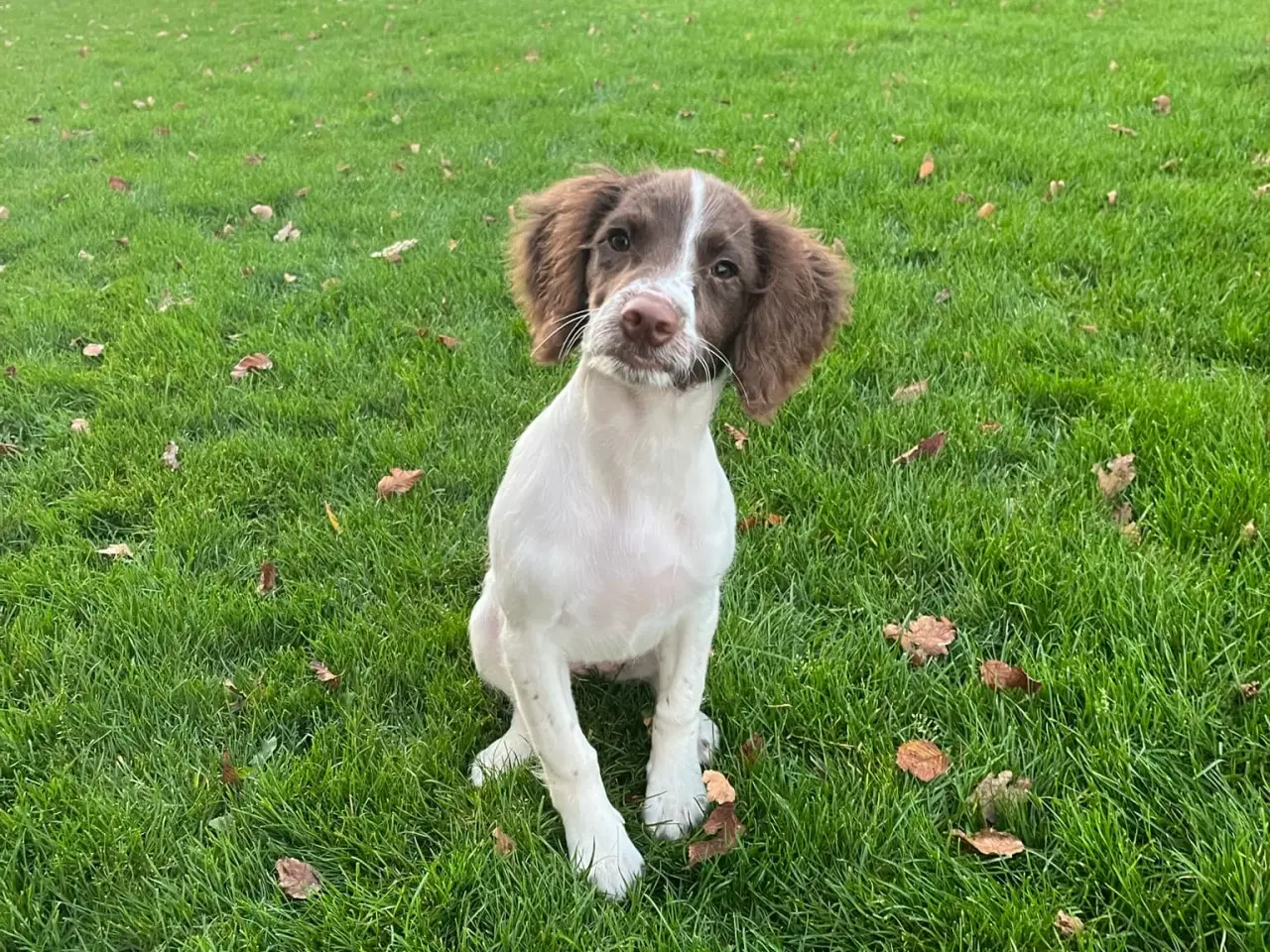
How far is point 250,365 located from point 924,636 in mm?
3245

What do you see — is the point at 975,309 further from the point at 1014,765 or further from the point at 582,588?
the point at 582,588

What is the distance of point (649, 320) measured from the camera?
1865mm

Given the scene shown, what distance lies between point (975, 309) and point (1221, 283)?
41.8 inches

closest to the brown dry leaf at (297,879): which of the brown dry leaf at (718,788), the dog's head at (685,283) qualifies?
the brown dry leaf at (718,788)

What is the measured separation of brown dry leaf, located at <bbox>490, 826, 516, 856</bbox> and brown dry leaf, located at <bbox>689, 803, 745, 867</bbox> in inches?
16.1

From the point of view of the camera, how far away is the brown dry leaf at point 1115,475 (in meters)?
3.00

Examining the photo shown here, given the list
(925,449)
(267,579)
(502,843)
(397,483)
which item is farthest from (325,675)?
(925,449)

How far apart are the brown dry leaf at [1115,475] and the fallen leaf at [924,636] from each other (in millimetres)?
845

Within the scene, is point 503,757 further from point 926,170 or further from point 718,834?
point 926,170

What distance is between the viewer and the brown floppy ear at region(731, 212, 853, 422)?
227cm

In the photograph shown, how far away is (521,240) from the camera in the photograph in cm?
259

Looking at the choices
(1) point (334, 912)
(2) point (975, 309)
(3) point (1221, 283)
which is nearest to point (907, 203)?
(2) point (975, 309)

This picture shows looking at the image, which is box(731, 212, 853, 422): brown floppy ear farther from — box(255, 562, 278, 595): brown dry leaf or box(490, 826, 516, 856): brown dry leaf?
box(255, 562, 278, 595): brown dry leaf

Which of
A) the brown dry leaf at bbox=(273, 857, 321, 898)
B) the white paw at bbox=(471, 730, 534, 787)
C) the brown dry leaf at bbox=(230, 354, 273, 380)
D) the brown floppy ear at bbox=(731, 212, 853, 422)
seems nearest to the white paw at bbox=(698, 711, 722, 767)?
the white paw at bbox=(471, 730, 534, 787)
